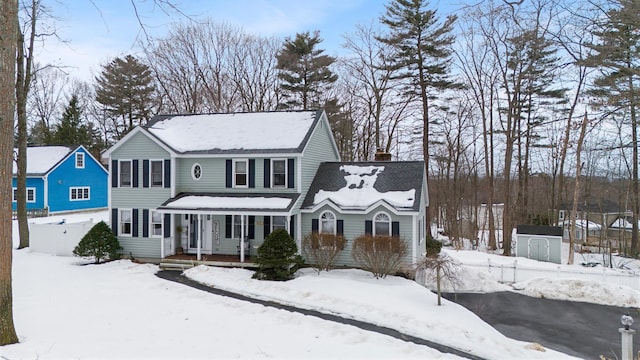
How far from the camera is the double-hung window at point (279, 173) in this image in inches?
673

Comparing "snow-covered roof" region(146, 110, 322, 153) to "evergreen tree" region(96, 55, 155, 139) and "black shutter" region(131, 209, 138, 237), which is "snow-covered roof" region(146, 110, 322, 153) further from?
"evergreen tree" region(96, 55, 155, 139)

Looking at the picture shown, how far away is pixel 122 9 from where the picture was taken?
746 cm

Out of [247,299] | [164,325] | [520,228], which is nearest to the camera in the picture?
[164,325]

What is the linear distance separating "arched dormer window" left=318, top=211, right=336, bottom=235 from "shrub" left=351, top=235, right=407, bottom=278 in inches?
63.4

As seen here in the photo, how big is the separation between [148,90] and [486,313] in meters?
33.6

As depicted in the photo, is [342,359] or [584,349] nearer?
[342,359]

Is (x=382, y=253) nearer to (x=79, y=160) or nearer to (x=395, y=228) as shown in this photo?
(x=395, y=228)

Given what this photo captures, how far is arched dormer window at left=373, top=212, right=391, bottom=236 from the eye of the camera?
51.8 ft

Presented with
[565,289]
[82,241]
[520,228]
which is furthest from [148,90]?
[565,289]

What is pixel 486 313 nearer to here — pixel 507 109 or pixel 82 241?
pixel 82 241

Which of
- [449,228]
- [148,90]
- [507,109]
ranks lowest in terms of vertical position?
[449,228]

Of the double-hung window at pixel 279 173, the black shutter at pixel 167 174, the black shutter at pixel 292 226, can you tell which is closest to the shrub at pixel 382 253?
the black shutter at pixel 292 226

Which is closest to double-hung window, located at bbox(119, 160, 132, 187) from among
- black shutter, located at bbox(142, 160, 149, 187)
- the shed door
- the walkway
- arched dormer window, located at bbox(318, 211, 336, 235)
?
black shutter, located at bbox(142, 160, 149, 187)

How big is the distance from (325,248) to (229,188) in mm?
5082
